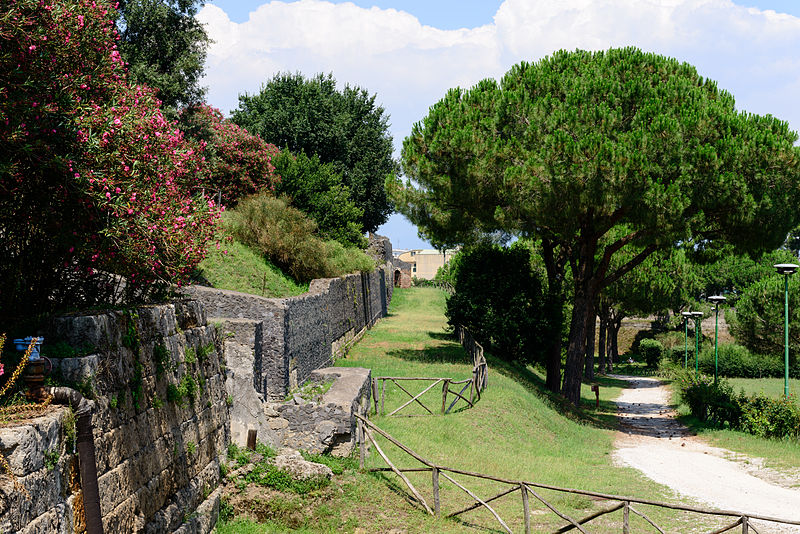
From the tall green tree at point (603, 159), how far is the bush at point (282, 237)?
440 cm

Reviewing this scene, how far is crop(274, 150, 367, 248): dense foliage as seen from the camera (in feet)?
93.4

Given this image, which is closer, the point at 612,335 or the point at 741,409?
the point at 741,409

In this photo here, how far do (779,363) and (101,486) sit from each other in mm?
43680

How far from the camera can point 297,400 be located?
11117 mm

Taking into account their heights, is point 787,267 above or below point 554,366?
above

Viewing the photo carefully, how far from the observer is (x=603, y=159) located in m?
18.8

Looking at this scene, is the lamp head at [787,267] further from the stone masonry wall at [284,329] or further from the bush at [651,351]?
the bush at [651,351]

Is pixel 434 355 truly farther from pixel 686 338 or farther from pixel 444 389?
pixel 686 338

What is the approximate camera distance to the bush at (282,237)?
2148cm

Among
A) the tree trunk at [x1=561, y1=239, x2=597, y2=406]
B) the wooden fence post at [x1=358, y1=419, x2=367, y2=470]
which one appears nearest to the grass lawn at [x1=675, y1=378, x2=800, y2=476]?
the tree trunk at [x1=561, y1=239, x2=597, y2=406]

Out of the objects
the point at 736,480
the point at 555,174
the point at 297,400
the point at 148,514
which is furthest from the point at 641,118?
the point at 148,514

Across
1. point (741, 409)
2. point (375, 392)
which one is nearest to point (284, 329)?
point (375, 392)

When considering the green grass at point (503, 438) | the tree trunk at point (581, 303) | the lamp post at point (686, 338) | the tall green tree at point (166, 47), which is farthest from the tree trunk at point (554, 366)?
the tall green tree at point (166, 47)

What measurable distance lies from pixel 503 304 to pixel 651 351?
29034 millimetres
